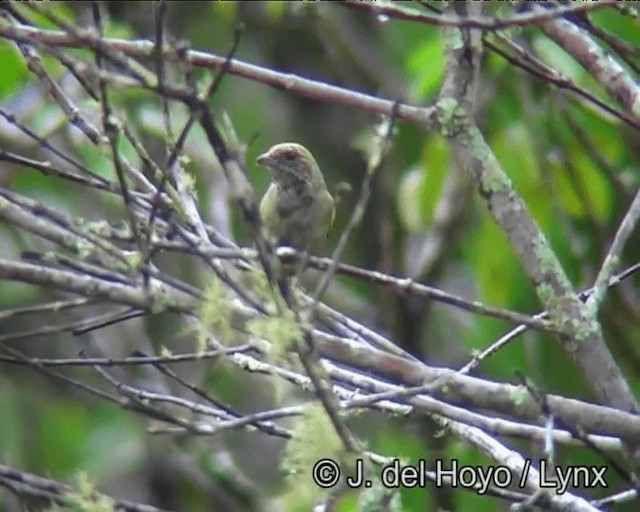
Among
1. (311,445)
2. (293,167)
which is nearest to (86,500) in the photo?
(311,445)

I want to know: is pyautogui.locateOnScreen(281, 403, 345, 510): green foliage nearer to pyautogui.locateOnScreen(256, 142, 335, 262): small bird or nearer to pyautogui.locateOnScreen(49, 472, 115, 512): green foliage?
pyautogui.locateOnScreen(49, 472, 115, 512): green foliage

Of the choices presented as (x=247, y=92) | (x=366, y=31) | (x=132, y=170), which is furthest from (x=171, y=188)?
(x=366, y=31)

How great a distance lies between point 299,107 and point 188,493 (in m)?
3.17

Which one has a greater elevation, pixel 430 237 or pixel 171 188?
pixel 430 237

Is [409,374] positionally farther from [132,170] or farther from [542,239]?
[132,170]

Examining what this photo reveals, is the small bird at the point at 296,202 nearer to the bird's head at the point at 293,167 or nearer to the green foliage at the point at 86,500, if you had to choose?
the bird's head at the point at 293,167

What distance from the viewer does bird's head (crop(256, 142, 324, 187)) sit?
17.0ft

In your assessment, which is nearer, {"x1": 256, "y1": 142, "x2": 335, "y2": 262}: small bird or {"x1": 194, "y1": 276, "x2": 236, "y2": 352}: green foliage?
{"x1": 194, "y1": 276, "x2": 236, "y2": 352}: green foliage

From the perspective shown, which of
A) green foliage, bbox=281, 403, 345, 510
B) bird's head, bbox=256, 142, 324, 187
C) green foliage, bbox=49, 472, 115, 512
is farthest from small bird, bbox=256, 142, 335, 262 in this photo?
green foliage, bbox=49, 472, 115, 512

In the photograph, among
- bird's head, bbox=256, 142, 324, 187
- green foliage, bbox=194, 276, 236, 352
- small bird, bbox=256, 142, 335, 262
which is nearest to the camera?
green foliage, bbox=194, 276, 236, 352

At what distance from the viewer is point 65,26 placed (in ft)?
7.89

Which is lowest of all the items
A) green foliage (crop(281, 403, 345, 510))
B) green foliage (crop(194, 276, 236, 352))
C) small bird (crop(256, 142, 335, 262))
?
green foliage (crop(281, 403, 345, 510))

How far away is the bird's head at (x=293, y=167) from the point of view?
17.0 feet

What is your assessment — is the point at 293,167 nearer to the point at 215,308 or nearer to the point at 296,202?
the point at 296,202
